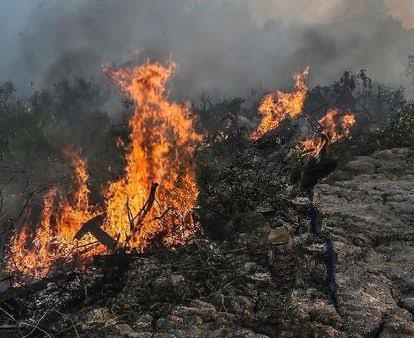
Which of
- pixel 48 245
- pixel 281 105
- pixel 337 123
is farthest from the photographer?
pixel 281 105

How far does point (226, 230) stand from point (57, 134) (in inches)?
558

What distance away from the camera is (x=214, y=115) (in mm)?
19047

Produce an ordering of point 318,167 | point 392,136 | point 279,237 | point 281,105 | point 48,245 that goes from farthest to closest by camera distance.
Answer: point 281,105, point 392,136, point 48,245, point 318,167, point 279,237

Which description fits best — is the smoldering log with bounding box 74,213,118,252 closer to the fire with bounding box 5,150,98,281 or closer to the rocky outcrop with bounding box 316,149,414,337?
the fire with bounding box 5,150,98,281

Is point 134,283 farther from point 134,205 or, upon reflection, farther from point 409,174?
point 409,174

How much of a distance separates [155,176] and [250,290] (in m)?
3.80

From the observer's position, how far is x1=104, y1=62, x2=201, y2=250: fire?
7.57 metres

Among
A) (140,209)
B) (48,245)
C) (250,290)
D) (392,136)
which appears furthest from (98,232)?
(392,136)

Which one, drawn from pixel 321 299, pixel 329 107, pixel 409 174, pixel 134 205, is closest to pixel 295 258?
pixel 321 299

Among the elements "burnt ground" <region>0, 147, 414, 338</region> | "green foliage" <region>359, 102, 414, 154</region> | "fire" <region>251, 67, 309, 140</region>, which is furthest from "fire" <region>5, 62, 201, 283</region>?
"fire" <region>251, 67, 309, 140</region>

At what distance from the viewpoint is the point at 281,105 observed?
1775 cm

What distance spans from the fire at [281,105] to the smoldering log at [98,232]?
8.32 m

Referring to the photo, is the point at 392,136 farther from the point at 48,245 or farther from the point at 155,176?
the point at 48,245

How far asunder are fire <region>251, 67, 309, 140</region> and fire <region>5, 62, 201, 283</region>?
5.93m
